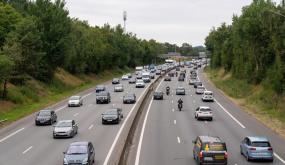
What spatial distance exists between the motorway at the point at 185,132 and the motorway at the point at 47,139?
2370 mm

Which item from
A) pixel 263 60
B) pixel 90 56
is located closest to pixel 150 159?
pixel 263 60

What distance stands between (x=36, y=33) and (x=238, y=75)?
40343 millimetres

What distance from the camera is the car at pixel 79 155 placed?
2753cm

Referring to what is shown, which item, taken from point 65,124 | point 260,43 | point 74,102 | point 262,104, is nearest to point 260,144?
point 65,124

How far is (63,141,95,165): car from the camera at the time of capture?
2753 centimetres

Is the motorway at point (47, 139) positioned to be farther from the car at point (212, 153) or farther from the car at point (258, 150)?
the car at point (258, 150)

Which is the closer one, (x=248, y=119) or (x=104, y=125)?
(x=104, y=125)

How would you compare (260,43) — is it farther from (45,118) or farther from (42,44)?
(45,118)

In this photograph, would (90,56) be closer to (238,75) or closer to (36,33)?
(238,75)

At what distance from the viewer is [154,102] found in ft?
224

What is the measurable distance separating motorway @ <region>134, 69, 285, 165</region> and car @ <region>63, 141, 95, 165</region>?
Answer: 268cm

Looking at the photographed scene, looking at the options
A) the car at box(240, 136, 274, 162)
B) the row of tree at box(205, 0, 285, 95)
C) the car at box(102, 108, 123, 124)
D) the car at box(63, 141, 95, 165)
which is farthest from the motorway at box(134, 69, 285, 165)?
the row of tree at box(205, 0, 285, 95)

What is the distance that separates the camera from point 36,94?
73.6 meters

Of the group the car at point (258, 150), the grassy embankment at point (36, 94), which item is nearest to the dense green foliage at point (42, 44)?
the grassy embankment at point (36, 94)
